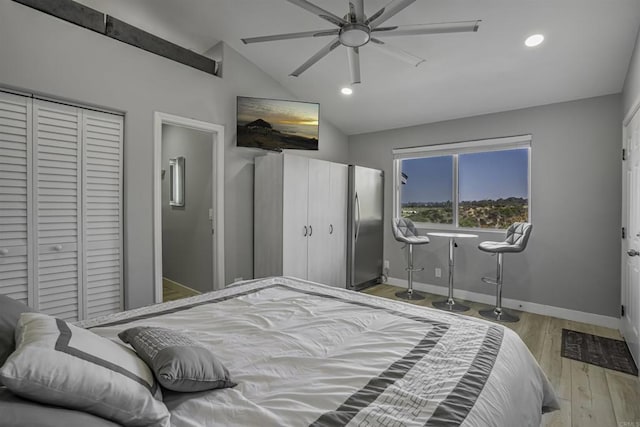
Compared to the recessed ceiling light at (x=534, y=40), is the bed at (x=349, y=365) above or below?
below

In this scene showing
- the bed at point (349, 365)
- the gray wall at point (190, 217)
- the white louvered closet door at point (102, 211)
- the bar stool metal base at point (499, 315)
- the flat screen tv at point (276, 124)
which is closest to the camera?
the bed at point (349, 365)

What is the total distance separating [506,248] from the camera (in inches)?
139

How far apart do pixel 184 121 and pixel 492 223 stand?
155 inches

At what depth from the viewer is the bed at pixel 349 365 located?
0.92 meters

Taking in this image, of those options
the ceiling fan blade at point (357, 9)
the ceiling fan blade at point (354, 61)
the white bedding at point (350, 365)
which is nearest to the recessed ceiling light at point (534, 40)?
the ceiling fan blade at point (354, 61)

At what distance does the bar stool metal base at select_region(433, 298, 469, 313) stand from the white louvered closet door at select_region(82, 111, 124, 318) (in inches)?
138

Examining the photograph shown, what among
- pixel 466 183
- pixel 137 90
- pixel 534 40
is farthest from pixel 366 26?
pixel 466 183

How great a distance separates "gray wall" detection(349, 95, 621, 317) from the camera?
3396 mm

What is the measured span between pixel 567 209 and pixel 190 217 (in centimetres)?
469

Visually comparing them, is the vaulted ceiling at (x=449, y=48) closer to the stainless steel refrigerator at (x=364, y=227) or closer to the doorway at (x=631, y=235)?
the doorway at (x=631, y=235)

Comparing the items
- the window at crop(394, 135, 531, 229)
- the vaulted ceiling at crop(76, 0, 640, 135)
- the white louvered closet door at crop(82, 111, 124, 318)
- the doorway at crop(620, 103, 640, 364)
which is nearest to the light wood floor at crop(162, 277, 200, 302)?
the white louvered closet door at crop(82, 111, 124, 318)

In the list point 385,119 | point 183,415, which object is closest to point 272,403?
point 183,415

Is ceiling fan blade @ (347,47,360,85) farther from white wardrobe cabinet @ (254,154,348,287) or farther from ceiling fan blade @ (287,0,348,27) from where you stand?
white wardrobe cabinet @ (254,154,348,287)

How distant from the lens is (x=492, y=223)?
14.0 ft
